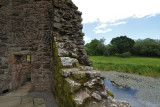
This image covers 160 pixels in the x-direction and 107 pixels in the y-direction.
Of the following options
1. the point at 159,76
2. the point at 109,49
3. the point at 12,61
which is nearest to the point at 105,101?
the point at 12,61

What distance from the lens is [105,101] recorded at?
1593mm

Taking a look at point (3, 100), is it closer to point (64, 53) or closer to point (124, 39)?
point (64, 53)

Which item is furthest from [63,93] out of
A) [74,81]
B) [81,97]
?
[81,97]

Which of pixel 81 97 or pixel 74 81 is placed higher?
pixel 74 81

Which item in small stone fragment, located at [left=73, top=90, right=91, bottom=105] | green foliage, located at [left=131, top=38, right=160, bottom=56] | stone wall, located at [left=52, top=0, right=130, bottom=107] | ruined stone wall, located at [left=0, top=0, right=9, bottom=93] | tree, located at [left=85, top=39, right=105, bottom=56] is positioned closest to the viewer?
small stone fragment, located at [left=73, top=90, right=91, bottom=105]

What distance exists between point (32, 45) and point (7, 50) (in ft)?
3.40

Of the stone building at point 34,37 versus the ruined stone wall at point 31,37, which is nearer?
the stone building at point 34,37

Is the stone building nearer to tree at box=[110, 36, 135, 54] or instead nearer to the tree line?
the tree line

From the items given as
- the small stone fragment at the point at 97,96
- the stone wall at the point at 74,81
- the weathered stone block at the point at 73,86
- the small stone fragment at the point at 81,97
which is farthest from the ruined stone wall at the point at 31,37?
the small stone fragment at the point at 97,96

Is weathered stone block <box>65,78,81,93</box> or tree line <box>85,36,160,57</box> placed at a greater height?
tree line <box>85,36,160,57</box>

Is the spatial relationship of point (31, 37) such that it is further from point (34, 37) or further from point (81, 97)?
point (81, 97)

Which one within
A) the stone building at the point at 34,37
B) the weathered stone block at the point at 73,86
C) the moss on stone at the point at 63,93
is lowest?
the moss on stone at the point at 63,93

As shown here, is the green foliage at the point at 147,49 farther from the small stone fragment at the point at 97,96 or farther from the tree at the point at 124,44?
the small stone fragment at the point at 97,96

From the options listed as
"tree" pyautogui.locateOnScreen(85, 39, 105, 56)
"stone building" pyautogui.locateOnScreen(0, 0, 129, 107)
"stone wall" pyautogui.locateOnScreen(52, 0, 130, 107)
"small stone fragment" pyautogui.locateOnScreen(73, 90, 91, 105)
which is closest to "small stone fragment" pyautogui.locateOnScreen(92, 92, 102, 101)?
"stone wall" pyautogui.locateOnScreen(52, 0, 130, 107)
